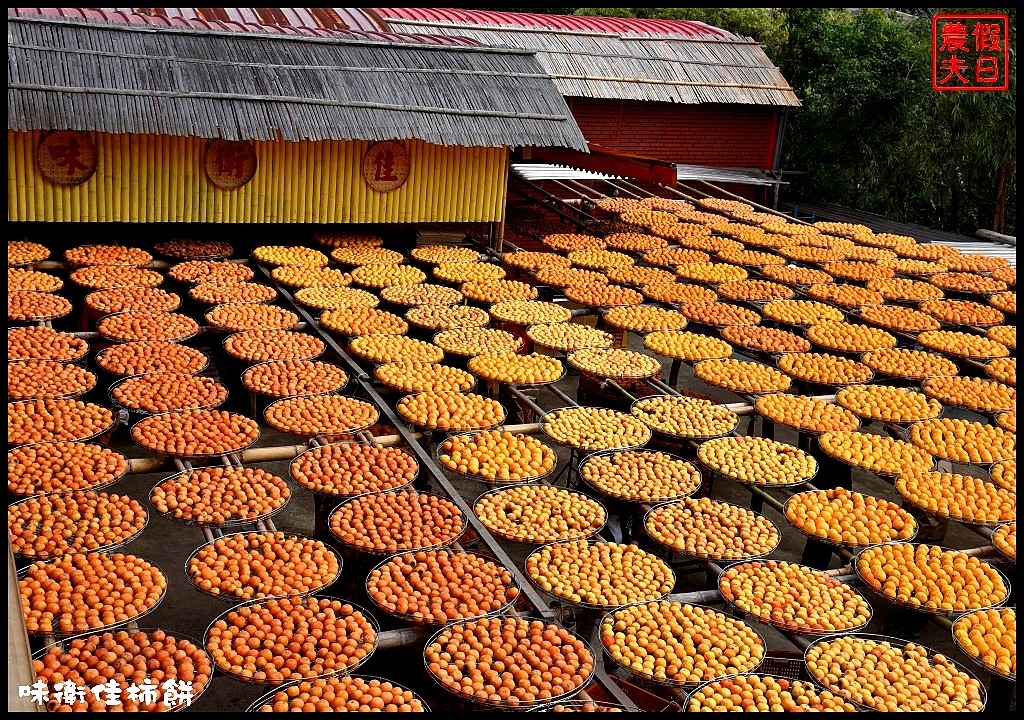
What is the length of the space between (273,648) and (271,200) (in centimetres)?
780

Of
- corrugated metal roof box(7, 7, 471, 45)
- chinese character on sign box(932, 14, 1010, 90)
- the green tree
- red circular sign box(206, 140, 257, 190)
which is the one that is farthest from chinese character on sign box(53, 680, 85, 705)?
the green tree

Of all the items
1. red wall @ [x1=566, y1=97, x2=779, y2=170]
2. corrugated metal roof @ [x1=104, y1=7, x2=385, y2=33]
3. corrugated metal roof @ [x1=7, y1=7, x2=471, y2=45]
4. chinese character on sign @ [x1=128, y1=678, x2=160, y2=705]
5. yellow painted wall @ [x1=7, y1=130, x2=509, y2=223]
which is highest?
corrugated metal roof @ [x1=104, y1=7, x2=385, y2=33]

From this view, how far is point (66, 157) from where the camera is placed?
1080 centimetres

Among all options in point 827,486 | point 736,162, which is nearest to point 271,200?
point 827,486

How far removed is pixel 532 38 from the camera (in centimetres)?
1812

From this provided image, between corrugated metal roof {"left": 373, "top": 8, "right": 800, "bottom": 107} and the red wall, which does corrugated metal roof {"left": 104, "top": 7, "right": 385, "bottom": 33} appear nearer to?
corrugated metal roof {"left": 373, "top": 8, "right": 800, "bottom": 107}

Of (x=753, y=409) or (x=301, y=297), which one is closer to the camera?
(x=753, y=409)

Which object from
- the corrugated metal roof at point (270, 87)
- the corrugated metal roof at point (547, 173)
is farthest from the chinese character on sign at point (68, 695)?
the corrugated metal roof at point (547, 173)

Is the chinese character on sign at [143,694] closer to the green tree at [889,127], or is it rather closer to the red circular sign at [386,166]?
the red circular sign at [386,166]

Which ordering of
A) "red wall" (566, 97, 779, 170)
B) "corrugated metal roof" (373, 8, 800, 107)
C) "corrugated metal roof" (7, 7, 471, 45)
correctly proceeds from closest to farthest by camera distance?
"corrugated metal roof" (7, 7, 471, 45) → "corrugated metal roof" (373, 8, 800, 107) → "red wall" (566, 97, 779, 170)

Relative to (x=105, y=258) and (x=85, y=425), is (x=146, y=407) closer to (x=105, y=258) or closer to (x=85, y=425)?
(x=85, y=425)

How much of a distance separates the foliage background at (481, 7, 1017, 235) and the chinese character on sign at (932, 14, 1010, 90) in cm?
31

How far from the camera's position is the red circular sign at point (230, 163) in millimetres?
11453

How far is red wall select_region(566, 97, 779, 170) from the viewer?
61.0 ft
